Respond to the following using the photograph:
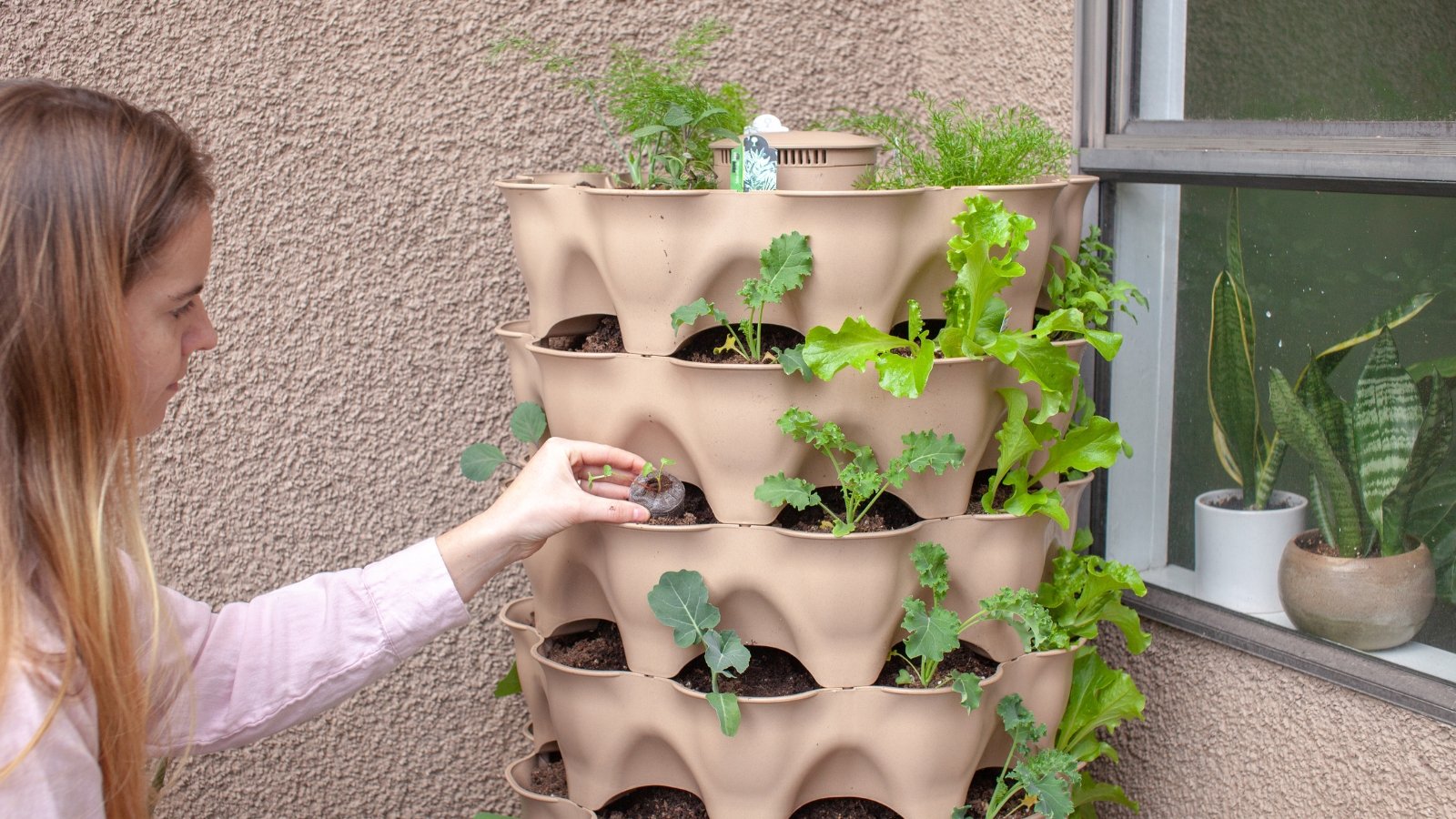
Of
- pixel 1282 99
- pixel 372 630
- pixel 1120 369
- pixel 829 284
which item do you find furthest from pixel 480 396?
pixel 1282 99

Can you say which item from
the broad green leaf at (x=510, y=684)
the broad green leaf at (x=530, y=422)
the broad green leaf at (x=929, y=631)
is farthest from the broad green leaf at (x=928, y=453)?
the broad green leaf at (x=510, y=684)

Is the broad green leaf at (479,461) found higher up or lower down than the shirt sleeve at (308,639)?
higher up

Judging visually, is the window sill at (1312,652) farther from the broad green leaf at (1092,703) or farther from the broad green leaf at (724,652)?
the broad green leaf at (724,652)

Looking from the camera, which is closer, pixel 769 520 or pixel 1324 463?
pixel 769 520

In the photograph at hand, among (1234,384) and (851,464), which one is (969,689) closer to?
(851,464)

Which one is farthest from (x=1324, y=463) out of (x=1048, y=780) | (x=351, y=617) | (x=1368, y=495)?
(x=351, y=617)

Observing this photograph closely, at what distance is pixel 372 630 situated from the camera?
1006mm

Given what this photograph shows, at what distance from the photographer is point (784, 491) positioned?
926mm

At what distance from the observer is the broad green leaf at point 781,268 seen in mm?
905

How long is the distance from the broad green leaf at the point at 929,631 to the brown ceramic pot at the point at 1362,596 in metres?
0.47

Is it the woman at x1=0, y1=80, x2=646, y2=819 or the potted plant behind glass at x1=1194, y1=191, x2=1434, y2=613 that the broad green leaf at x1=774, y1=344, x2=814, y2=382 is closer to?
the woman at x1=0, y1=80, x2=646, y2=819

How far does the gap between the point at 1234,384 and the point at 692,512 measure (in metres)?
0.63

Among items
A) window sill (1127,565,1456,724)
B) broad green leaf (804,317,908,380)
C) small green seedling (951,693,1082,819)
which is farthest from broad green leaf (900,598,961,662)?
window sill (1127,565,1456,724)

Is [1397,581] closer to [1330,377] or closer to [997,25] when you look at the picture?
[1330,377]
